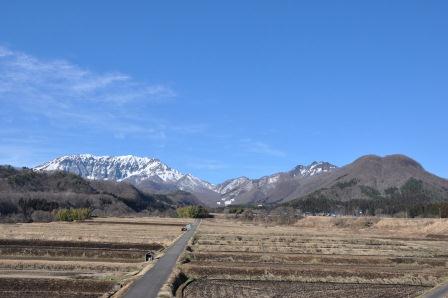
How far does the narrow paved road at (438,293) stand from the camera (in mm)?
37625

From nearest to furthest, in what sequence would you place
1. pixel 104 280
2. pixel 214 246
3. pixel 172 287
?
pixel 172 287, pixel 104 280, pixel 214 246

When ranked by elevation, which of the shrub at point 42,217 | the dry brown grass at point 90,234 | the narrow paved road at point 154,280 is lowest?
the narrow paved road at point 154,280

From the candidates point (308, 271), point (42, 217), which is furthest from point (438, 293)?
point (42, 217)

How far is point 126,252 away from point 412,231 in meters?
98.7

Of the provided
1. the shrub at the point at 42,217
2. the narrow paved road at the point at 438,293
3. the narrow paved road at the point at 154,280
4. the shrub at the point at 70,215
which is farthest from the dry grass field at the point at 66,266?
the shrub at the point at 42,217

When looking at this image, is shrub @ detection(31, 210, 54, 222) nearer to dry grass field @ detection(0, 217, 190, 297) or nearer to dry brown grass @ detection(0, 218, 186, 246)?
dry brown grass @ detection(0, 218, 186, 246)

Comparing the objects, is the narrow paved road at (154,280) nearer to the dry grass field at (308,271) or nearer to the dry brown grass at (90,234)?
the dry grass field at (308,271)

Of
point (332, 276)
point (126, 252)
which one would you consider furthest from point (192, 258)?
point (332, 276)

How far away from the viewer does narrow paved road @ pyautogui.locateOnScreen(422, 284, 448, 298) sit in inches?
1481

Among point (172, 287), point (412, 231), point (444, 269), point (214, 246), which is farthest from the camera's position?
point (412, 231)

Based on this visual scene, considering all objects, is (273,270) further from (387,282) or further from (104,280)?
(104,280)

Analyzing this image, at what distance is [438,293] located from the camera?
38.8 meters

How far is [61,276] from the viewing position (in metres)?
41.0

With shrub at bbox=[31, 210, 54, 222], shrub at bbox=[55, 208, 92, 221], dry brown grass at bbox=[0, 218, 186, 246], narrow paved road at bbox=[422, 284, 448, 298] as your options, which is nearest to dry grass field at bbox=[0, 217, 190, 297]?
dry brown grass at bbox=[0, 218, 186, 246]
